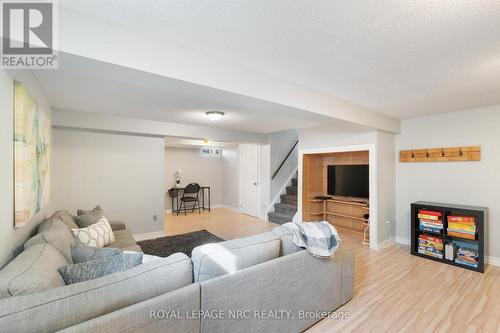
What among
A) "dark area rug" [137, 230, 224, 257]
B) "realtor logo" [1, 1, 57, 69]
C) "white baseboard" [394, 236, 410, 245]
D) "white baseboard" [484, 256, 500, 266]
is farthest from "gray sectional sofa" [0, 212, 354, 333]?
"white baseboard" [484, 256, 500, 266]

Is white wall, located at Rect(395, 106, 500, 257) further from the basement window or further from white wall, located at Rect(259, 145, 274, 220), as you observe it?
the basement window

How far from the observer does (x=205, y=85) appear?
6.14 ft

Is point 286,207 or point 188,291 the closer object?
point 188,291

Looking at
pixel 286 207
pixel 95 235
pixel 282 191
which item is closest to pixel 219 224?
pixel 286 207

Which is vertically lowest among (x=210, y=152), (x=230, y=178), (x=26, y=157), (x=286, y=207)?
(x=286, y=207)

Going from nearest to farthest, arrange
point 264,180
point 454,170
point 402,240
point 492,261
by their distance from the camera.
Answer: point 492,261 → point 454,170 → point 402,240 → point 264,180

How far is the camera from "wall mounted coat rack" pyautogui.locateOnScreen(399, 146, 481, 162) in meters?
3.36

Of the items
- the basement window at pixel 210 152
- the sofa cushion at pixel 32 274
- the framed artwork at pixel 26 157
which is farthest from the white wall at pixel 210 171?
the sofa cushion at pixel 32 274

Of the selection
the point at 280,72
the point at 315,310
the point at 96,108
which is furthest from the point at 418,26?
the point at 96,108

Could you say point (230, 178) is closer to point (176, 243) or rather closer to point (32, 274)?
point (176, 243)

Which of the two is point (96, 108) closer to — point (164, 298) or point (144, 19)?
point (144, 19)

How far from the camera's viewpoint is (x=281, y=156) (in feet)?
20.9

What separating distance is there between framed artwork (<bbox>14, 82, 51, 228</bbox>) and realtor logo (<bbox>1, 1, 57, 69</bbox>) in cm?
47

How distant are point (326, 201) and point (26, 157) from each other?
495 centimetres
